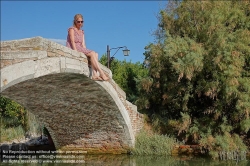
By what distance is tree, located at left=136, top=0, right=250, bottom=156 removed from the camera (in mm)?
8336

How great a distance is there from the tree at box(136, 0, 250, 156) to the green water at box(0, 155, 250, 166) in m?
0.58

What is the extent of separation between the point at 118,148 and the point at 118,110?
5.44 ft

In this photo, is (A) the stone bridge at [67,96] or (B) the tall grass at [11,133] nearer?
(A) the stone bridge at [67,96]

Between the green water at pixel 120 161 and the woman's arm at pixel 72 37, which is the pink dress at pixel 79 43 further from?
the green water at pixel 120 161

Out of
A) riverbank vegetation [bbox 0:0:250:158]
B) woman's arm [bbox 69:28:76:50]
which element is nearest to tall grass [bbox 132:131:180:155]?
riverbank vegetation [bbox 0:0:250:158]

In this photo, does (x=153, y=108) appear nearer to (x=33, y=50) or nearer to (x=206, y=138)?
(x=206, y=138)

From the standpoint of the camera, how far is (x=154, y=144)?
903 cm

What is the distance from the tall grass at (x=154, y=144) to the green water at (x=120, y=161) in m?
0.25

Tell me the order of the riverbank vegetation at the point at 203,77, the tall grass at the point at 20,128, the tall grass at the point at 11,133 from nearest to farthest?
the riverbank vegetation at the point at 203,77, the tall grass at the point at 11,133, the tall grass at the point at 20,128

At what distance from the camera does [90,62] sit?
21.5 ft

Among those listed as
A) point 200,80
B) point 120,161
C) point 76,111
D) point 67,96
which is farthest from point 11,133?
point 200,80

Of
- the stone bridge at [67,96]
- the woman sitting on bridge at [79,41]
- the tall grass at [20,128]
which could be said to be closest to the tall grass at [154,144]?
the stone bridge at [67,96]

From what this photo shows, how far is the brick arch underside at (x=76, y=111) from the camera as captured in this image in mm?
6844

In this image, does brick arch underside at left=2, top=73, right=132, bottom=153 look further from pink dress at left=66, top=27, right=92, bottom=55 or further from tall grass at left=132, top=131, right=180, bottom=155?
pink dress at left=66, top=27, right=92, bottom=55
